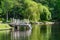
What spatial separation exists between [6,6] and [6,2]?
5.49ft

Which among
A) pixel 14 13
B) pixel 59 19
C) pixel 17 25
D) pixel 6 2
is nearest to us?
pixel 17 25

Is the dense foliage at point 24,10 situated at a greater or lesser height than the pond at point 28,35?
greater

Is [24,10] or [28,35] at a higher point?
[24,10]

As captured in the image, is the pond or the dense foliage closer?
the pond

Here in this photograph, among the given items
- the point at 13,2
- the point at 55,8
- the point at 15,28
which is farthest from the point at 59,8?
the point at 15,28

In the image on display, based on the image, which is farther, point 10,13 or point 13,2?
point 10,13

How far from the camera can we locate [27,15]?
66375 mm

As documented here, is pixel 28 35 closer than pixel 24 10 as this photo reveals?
Yes

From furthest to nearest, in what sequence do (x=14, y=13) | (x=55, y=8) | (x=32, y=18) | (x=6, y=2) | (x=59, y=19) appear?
(x=55, y=8), (x=59, y=19), (x=14, y=13), (x=6, y=2), (x=32, y=18)

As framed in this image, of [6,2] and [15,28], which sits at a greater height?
[6,2]

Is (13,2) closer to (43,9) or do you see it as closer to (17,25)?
(43,9)

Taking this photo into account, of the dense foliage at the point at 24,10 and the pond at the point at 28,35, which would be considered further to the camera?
the dense foliage at the point at 24,10

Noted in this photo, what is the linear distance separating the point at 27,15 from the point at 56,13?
→ 33.7 m

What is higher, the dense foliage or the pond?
the dense foliage
